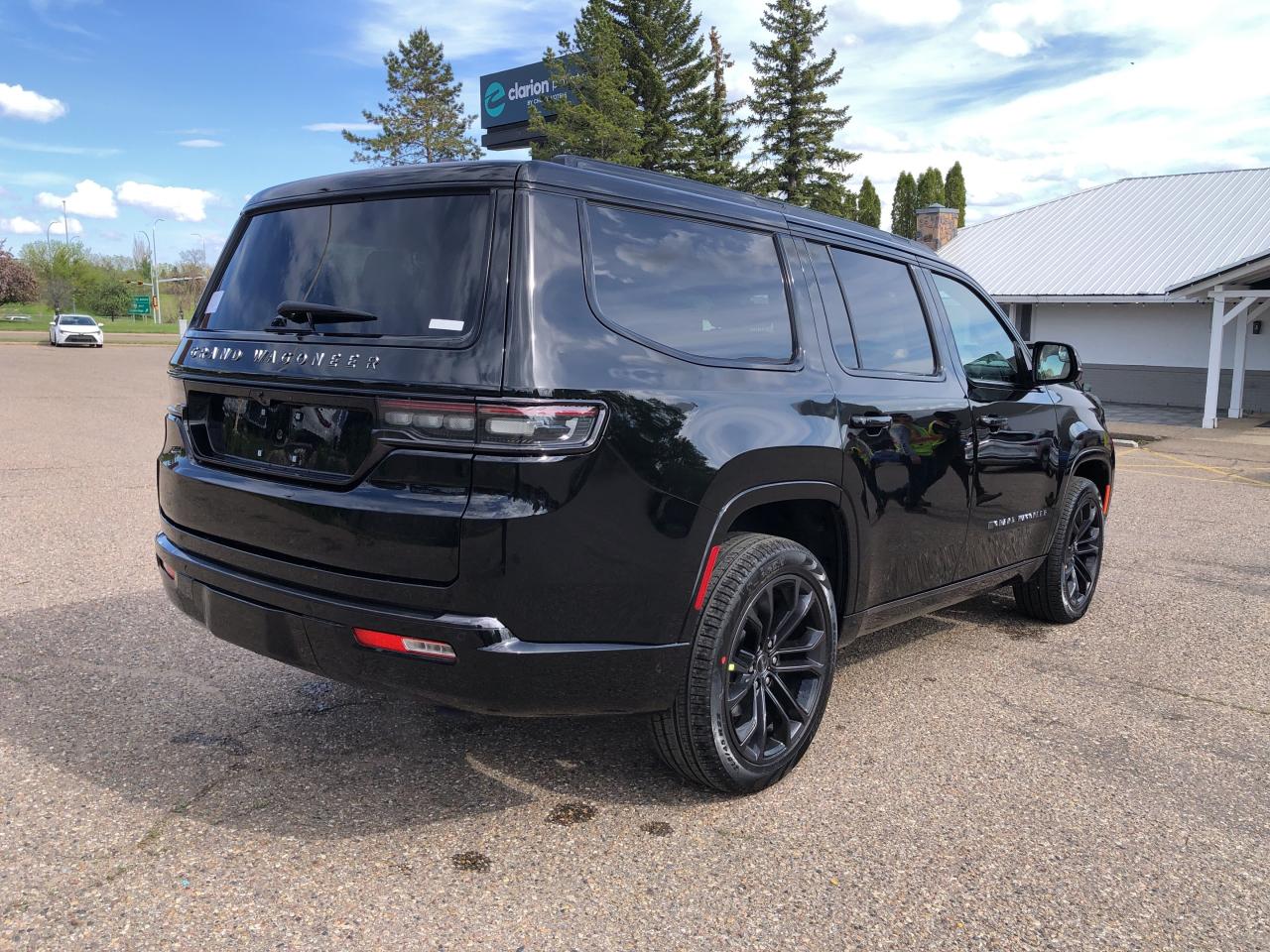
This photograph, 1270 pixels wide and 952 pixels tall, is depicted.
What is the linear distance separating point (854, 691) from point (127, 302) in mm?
102898

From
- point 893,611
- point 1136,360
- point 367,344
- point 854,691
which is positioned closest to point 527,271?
point 367,344

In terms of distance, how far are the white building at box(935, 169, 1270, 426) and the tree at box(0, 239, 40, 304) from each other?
65.6 m

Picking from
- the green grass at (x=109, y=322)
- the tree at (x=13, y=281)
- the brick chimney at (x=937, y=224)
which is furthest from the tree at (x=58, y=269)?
the brick chimney at (x=937, y=224)

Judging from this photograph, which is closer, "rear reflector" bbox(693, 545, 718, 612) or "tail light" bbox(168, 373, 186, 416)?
"rear reflector" bbox(693, 545, 718, 612)

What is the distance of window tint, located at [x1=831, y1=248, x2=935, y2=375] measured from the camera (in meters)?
3.78

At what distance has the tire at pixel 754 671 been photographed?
2.98m

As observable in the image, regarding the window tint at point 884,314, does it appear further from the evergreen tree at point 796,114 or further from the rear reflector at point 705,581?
the evergreen tree at point 796,114

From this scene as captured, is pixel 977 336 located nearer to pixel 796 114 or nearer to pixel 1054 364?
pixel 1054 364

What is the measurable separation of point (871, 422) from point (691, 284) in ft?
Result: 3.02

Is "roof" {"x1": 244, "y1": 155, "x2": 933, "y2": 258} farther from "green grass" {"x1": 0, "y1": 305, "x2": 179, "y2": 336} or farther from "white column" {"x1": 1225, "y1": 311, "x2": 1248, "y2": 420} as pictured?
"green grass" {"x1": 0, "y1": 305, "x2": 179, "y2": 336}

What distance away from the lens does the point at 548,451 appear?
8.41 ft

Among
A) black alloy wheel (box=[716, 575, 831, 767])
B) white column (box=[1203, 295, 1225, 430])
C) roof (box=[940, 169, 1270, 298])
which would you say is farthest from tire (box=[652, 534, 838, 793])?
roof (box=[940, 169, 1270, 298])

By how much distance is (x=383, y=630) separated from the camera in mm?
2650

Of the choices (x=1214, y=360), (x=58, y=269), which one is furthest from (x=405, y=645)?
(x=58, y=269)
